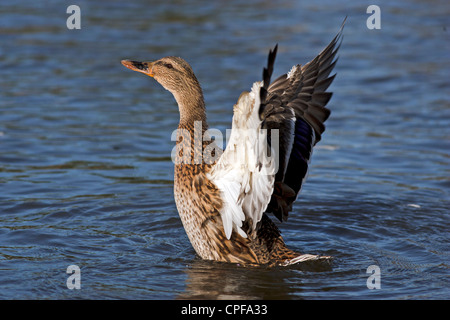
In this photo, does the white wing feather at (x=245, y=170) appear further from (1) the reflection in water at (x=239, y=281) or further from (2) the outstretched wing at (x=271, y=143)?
(1) the reflection in water at (x=239, y=281)

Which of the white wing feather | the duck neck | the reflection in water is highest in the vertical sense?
the duck neck

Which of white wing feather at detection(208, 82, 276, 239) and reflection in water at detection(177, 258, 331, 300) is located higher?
white wing feather at detection(208, 82, 276, 239)

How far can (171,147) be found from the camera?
9656mm

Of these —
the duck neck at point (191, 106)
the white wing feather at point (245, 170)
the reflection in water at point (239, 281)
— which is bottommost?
the reflection in water at point (239, 281)

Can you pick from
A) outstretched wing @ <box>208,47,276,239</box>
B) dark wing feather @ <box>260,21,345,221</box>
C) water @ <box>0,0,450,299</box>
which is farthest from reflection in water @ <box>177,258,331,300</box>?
dark wing feather @ <box>260,21,345,221</box>

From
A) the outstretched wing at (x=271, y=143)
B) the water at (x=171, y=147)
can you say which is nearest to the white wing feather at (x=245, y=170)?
the outstretched wing at (x=271, y=143)

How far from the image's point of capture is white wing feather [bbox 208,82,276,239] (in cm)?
485

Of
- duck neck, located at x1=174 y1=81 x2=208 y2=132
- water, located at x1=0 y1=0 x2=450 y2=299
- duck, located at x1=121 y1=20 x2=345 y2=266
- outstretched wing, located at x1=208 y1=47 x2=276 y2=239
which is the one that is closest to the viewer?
outstretched wing, located at x1=208 y1=47 x2=276 y2=239

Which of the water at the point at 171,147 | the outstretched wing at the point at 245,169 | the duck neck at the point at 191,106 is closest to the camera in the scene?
the outstretched wing at the point at 245,169

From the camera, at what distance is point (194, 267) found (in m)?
6.30

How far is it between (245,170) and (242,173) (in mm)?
84

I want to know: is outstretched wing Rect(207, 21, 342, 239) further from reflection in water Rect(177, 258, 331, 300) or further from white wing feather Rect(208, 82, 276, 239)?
reflection in water Rect(177, 258, 331, 300)

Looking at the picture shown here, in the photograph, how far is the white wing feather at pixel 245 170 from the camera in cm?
485

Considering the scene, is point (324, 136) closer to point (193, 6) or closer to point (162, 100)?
point (162, 100)
